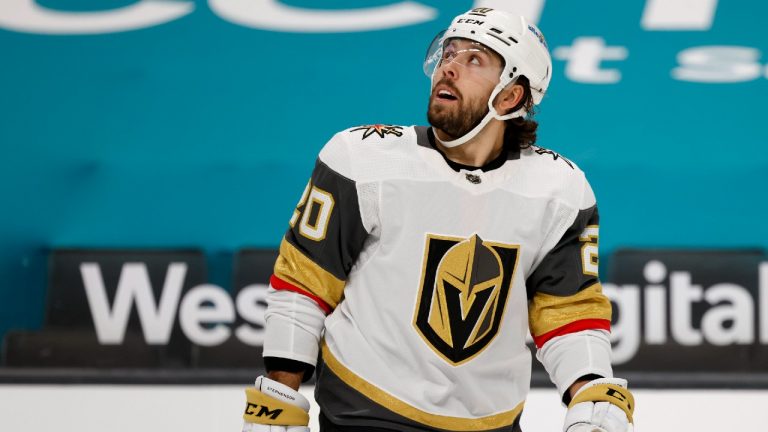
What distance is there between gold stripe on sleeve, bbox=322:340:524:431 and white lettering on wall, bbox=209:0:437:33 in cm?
283

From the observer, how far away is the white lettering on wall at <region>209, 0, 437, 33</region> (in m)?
4.61

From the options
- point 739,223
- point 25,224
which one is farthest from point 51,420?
point 739,223

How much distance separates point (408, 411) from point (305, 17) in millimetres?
3013

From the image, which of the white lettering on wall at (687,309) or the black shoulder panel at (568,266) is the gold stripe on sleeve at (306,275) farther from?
the white lettering on wall at (687,309)

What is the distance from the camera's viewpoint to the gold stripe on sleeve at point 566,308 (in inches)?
80.2

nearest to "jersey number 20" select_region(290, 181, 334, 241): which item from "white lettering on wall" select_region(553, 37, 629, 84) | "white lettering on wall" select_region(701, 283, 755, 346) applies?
"white lettering on wall" select_region(553, 37, 629, 84)

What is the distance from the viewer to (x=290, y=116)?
463 cm

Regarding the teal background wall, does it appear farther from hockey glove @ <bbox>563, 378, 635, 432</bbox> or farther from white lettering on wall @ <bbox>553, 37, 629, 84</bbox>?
hockey glove @ <bbox>563, 378, 635, 432</bbox>

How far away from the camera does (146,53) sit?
183 inches

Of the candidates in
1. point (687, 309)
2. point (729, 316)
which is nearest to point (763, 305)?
point (729, 316)

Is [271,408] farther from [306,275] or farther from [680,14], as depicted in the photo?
[680,14]

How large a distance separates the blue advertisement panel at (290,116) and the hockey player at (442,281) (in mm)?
2527

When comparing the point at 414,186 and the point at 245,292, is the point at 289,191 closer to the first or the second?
the point at 245,292

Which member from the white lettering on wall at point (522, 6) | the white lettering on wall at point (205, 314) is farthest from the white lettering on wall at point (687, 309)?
the white lettering on wall at point (205, 314)
